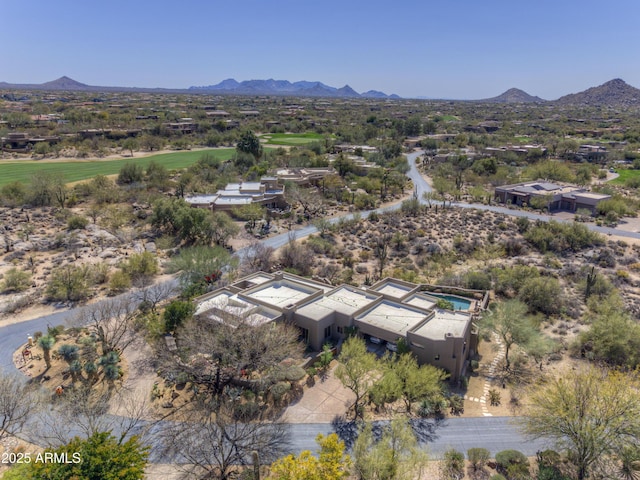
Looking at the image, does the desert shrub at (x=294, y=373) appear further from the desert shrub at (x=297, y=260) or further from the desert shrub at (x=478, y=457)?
the desert shrub at (x=297, y=260)

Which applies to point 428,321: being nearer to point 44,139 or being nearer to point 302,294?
point 302,294

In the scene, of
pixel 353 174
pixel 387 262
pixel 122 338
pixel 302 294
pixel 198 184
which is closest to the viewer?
pixel 122 338

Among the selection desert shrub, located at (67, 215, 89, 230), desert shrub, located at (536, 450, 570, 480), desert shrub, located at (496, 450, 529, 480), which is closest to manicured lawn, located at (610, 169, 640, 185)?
desert shrub, located at (536, 450, 570, 480)

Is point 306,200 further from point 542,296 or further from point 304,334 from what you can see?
point 542,296

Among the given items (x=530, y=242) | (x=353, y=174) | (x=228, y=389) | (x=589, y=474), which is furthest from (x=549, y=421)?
(x=353, y=174)

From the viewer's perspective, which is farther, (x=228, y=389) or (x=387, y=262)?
(x=387, y=262)

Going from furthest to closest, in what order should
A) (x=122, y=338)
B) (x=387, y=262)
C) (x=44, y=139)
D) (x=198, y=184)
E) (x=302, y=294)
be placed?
1. (x=44, y=139)
2. (x=198, y=184)
3. (x=387, y=262)
4. (x=302, y=294)
5. (x=122, y=338)

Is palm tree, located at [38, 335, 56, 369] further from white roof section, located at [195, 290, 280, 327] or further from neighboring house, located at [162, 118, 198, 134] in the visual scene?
neighboring house, located at [162, 118, 198, 134]

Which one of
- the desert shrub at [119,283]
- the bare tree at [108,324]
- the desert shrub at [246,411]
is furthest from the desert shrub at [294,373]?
the desert shrub at [119,283]
